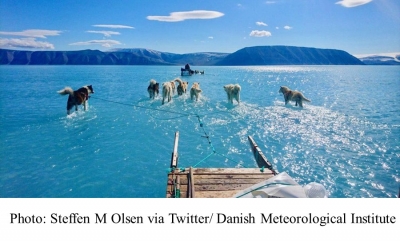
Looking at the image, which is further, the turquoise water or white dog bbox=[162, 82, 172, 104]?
white dog bbox=[162, 82, 172, 104]

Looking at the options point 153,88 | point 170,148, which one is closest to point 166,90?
point 153,88

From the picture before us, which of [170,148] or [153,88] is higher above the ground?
[153,88]

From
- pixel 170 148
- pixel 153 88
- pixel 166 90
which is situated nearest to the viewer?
pixel 170 148

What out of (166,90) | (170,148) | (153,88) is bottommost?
(170,148)

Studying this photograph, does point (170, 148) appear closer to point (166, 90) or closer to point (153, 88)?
point (166, 90)

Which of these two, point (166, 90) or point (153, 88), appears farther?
point (153, 88)

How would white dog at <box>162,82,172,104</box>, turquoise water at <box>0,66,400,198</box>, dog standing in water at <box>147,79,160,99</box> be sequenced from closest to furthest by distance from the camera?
turquoise water at <box>0,66,400,198</box> < white dog at <box>162,82,172,104</box> < dog standing in water at <box>147,79,160,99</box>

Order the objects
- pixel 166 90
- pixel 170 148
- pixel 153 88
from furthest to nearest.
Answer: pixel 153 88
pixel 166 90
pixel 170 148

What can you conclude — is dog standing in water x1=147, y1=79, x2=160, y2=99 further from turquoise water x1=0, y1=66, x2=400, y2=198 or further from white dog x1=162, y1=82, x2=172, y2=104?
turquoise water x1=0, y1=66, x2=400, y2=198

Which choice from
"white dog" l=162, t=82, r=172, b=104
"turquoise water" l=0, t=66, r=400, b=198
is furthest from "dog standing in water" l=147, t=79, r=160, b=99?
"turquoise water" l=0, t=66, r=400, b=198

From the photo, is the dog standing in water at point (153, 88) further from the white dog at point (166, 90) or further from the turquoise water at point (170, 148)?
the turquoise water at point (170, 148)
